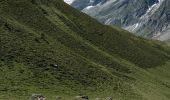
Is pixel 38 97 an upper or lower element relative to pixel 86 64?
lower

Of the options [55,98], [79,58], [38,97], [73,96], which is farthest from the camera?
[79,58]

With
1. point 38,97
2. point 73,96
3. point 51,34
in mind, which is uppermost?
point 51,34

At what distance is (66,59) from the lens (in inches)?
3922

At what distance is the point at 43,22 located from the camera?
119m

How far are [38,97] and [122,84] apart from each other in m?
39.4

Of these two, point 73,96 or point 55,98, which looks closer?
point 55,98

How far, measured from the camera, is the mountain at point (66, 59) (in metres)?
84.1

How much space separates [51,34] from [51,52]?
54.4 ft

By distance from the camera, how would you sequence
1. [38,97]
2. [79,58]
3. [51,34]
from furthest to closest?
[51,34], [79,58], [38,97]

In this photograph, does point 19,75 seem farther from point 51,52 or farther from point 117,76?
point 117,76

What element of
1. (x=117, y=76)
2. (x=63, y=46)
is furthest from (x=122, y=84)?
(x=63, y=46)

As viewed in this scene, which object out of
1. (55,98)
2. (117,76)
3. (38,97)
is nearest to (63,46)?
(117,76)

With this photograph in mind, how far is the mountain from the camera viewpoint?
276 feet

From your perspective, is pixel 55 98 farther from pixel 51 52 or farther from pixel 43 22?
pixel 43 22
